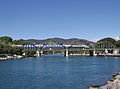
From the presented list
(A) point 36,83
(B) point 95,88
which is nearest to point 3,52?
(A) point 36,83

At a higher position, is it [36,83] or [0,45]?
[0,45]

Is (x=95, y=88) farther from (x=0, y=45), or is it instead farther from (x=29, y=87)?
(x=0, y=45)

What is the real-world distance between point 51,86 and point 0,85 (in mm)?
8494

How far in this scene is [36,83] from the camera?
63906 mm

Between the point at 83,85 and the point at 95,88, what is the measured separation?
13.9 meters

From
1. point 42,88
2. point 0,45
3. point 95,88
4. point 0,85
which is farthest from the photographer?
point 0,45

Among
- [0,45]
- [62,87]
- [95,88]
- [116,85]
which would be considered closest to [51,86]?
[62,87]

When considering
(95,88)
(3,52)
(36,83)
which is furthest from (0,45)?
(95,88)

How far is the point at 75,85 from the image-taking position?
60.9 metres

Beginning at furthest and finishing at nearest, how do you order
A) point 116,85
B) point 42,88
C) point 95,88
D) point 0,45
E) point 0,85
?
point 0,45, point 0,85, point 42,88, point 95,88, point 116,85

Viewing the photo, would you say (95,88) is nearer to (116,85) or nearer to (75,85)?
(116,85)

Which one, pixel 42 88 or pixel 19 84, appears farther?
pixel 19 84

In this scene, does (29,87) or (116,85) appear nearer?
(116,85)

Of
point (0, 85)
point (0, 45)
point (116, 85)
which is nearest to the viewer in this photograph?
point (116, 85)
